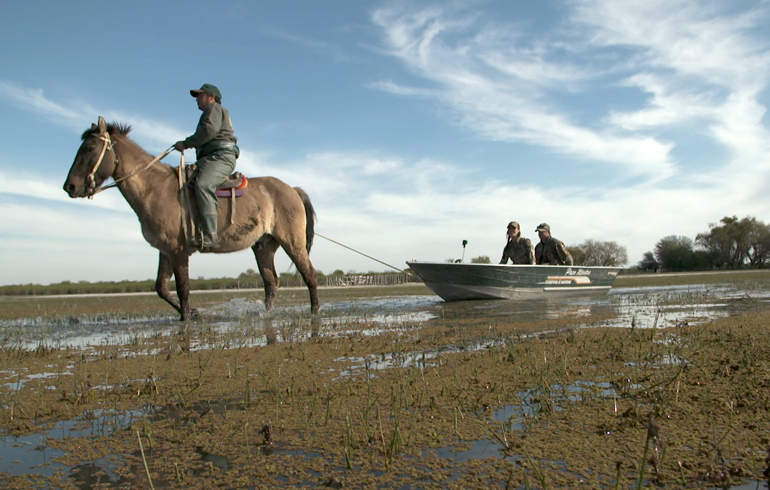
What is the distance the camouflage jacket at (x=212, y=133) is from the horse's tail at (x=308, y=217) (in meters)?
1.73

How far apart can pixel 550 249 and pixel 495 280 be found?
2.81 meters

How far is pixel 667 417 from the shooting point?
2354 millimetres

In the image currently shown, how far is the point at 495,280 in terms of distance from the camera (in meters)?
11.7

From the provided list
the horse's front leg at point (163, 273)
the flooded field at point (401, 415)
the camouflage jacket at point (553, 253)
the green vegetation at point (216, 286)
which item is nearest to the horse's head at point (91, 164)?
the horse's front leg at point (163, 273)

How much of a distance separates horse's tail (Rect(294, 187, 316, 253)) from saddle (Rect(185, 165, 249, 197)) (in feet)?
4.56

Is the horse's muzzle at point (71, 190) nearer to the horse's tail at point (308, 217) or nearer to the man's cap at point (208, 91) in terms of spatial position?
the man's cap at point (208, 91)

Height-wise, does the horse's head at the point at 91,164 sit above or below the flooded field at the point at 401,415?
above

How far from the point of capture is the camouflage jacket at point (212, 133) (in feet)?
24.0

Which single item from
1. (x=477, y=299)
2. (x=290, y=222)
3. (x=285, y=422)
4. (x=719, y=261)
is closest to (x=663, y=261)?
(x=719, y=261)

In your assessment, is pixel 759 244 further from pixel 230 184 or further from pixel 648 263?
pixel 230 184

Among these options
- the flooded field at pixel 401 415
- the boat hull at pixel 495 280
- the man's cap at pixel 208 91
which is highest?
the man's cap at pixel 208 91

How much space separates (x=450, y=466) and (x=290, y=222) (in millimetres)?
7123

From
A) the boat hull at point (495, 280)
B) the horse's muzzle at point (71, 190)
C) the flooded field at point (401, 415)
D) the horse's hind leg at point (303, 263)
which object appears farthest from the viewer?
the boat hull at point (495, 280)

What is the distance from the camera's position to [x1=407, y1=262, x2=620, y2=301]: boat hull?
11453 millimetres
